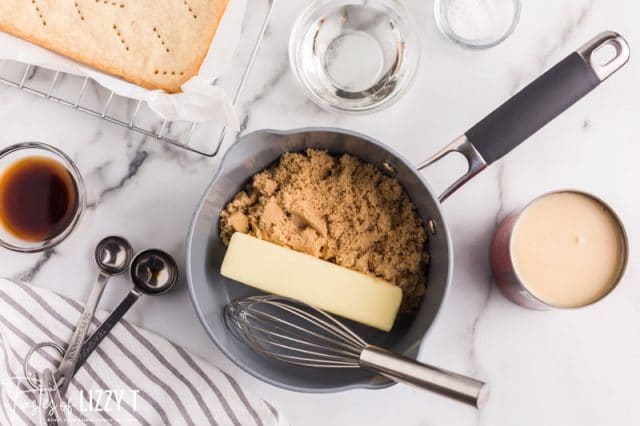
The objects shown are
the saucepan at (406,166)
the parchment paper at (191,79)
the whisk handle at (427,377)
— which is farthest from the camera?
the parchment paper at (191,79)

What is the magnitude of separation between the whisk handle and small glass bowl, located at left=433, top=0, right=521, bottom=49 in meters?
0.54

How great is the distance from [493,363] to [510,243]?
24 cm

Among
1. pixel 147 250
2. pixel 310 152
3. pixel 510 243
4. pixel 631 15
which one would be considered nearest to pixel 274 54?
pixel 310 152

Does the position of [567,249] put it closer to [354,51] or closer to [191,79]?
[354,51]

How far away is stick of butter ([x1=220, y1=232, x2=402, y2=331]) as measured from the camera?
95cm

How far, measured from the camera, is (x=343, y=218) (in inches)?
38.3

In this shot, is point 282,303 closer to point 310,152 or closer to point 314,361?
point 314,361

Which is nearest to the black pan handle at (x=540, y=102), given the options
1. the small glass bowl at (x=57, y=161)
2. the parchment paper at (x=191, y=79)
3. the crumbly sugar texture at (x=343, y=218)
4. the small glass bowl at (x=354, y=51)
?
the crumbly sugar texture at (x=343, y=218)

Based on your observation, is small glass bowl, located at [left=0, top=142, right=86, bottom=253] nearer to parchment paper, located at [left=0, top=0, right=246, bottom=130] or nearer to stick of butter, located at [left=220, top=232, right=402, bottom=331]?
parchment paper, located at [left=0, top=0, right=246, bottom=130]

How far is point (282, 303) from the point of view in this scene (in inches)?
39.4

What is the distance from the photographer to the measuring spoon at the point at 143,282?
1.05 metres

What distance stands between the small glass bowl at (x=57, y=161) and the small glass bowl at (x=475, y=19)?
0.64 metres

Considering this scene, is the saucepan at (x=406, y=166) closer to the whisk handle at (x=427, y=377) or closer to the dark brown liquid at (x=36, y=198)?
the whisk handle at (x=427, y=377)

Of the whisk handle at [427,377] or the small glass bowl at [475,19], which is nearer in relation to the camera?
the whisk handle at [427,377]
